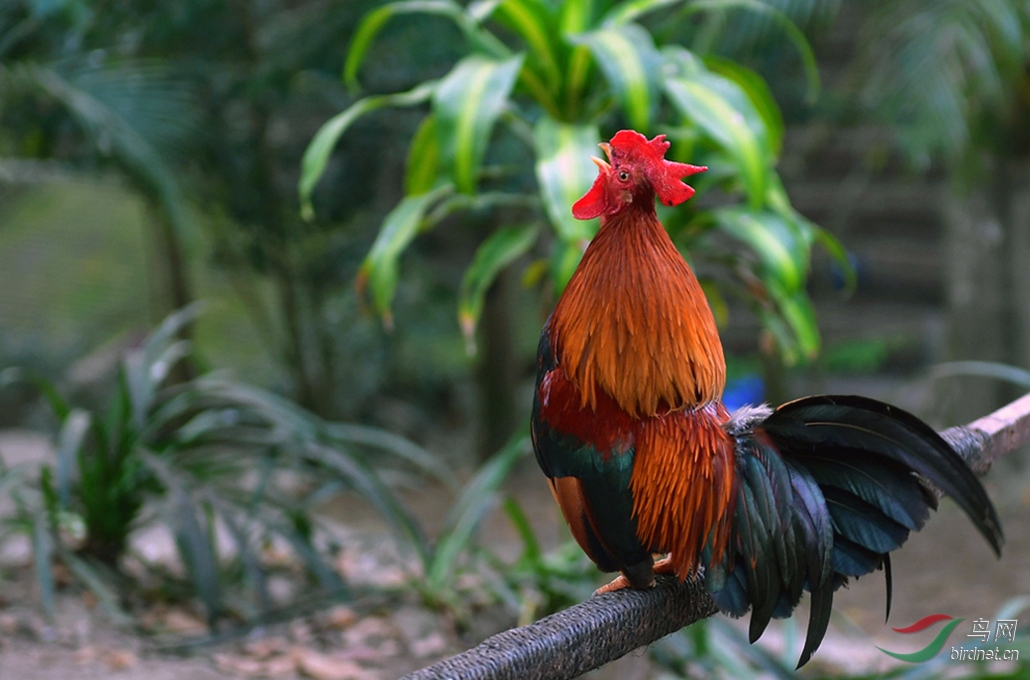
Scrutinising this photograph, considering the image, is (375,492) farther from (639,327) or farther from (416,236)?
(416,236)

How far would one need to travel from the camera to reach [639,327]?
119 cm

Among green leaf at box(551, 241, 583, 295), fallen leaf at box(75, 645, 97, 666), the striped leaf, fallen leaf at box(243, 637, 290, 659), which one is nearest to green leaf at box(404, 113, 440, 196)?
green leaf at box(551, 241, 583, 295)

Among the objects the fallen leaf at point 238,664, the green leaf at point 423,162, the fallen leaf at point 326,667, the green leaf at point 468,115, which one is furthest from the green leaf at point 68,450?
the green leaf at point 468,115

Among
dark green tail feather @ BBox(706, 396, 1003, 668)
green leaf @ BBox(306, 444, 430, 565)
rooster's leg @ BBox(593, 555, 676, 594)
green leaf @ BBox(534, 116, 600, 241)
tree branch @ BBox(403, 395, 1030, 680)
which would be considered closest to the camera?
tree branch @ BBox(403, 395, 1030, 680)

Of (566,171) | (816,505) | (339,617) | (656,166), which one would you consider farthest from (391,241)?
(816,505)

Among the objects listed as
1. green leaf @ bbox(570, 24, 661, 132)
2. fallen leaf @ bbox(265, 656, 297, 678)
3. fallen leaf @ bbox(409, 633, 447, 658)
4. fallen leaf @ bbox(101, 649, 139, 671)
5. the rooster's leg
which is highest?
green leaf @ bbox(570, 24, 661, 132)

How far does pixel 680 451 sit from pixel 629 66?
1.02 meters

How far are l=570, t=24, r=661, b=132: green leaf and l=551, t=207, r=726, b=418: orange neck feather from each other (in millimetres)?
752

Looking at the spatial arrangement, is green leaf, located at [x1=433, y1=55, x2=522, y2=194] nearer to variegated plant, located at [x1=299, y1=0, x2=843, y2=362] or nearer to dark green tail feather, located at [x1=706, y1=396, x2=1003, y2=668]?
variegated plant, located at [x1=299, y1=0, x2=843, y2=362]

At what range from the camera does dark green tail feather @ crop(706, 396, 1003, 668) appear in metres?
1.17

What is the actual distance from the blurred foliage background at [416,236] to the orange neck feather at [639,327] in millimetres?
621

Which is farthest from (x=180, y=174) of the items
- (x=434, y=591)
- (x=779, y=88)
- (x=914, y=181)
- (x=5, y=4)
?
(x=914, y=181)

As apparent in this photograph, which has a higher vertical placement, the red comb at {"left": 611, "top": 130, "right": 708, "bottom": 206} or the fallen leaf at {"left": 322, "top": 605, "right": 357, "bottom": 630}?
the red comb at {"left": 611, "top": 130, "right": 708, "bottom": 206}

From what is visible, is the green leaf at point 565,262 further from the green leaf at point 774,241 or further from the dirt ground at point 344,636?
the dirt ground at point 344,636
